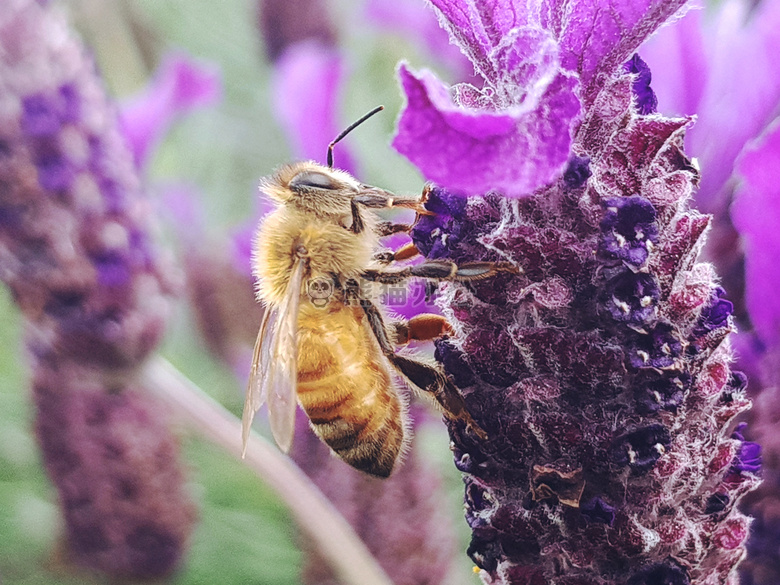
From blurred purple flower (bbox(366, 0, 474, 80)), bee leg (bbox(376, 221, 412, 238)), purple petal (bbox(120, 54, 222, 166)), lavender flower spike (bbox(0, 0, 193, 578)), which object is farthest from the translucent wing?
blurred purple flower (bbox(366, 0, 474, 80))

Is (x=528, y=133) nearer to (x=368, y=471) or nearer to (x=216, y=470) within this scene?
(x=368, y=471)

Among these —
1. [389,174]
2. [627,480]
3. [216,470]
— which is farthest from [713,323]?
[216,470]

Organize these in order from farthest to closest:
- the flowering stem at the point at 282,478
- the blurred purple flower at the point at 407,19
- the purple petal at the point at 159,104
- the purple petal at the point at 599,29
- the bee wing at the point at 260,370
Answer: the blurred purple flower at the point at 407,19 < the purple petal at the point at 159,104 < the flowering stem at the point at 282,478 < the bee wing at the point at 260,370 < the purple petal at the point at 599,29

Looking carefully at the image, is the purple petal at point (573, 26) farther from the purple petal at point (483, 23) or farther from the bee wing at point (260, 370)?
the bee wing at point (260, 370)

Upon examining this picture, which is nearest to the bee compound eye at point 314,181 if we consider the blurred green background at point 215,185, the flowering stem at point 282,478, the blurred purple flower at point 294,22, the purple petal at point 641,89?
the purple petal at point 641,89

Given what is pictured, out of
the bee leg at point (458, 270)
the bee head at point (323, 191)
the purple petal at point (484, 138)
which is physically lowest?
the bee head at point (323, 191)

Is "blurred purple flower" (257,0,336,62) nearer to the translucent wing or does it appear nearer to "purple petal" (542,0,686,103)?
the translucent wing
